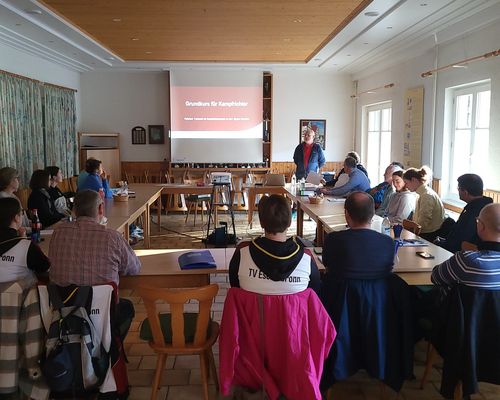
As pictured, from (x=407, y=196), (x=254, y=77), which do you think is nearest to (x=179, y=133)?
(x=254, y=77)

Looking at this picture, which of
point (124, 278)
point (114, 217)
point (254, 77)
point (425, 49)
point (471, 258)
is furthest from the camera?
point (254, 77)

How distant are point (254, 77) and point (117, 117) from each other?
293 centimetres

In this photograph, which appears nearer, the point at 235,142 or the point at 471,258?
the point at 471,258

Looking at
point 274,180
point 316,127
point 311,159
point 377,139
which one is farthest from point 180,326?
point 316,127

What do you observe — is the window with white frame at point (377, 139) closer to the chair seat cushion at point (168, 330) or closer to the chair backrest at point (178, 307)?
the chair seat cushion at point (168, 330)

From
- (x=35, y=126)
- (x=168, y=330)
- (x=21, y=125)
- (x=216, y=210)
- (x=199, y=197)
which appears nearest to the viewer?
(x=168, y=330)

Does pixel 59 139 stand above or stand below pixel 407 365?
above

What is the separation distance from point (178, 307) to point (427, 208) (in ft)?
9.88

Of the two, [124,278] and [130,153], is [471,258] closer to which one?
[124,278]

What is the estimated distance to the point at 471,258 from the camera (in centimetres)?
242

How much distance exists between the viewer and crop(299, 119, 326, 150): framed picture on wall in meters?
10.3

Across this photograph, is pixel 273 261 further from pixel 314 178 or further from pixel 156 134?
pixel 156 134

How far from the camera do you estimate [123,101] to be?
1009 cm

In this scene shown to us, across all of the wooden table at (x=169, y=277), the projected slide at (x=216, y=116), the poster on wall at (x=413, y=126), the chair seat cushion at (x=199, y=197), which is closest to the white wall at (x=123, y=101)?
the projected slide at (x=216, y=116)
